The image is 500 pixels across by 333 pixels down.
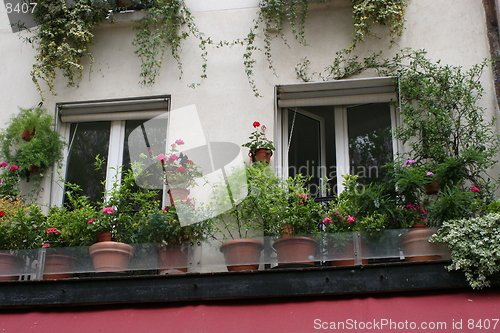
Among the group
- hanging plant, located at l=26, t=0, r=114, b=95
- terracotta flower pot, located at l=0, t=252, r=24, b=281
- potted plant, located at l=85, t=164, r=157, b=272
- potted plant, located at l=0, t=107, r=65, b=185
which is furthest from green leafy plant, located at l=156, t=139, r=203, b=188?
hanging plant, located at l=26, t=0, r=114, b=95

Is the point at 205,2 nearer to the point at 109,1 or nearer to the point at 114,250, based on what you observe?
the point at 109,1

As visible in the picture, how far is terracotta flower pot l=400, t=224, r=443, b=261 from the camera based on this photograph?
18.4ft

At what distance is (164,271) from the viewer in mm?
5996

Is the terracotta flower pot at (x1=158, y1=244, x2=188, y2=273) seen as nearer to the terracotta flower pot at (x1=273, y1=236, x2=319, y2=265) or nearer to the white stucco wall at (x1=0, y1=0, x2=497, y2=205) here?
the terracotta flower pot at (x1=273, y1=236, x2=319, y2=265)

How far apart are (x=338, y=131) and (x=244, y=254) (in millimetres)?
2185

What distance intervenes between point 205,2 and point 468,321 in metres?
4.71

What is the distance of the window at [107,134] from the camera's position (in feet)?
24.7

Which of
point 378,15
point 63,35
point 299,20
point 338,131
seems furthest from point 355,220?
point 63,35

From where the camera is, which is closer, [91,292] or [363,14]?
[91,292]

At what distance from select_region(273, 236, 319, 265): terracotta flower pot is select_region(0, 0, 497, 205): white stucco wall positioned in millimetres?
1596

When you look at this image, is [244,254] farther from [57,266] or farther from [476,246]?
[476,246]

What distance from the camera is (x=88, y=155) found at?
7680 millimetres

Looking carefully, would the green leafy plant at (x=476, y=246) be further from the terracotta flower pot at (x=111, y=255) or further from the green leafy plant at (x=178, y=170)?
the terracotta flower pot at (x=111, y=255)

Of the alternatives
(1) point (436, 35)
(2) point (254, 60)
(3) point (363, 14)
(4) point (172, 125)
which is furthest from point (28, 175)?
(1) point (436, 35)
